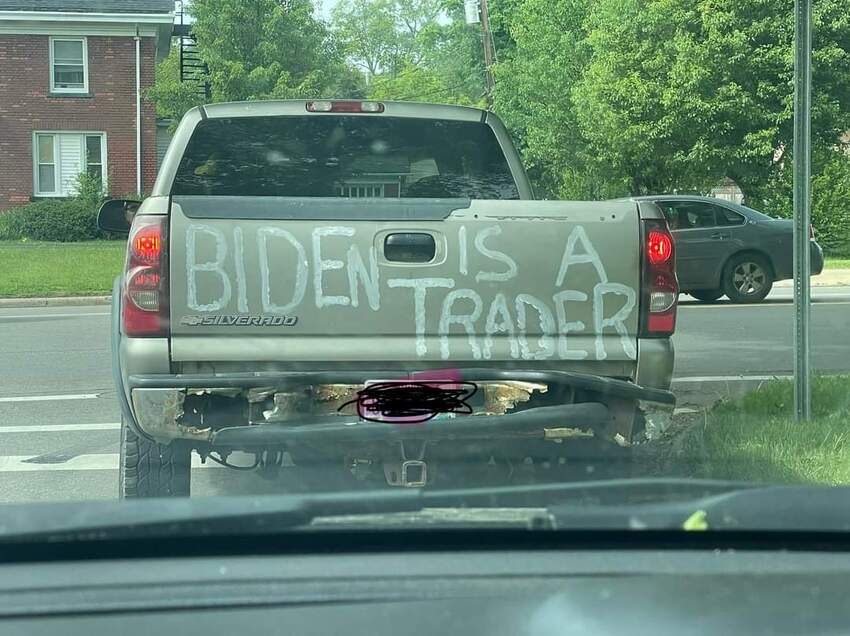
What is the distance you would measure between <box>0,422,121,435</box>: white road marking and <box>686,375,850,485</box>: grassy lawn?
3972 millimetres

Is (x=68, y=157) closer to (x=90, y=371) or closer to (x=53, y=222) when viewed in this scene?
(x=53, y=222)

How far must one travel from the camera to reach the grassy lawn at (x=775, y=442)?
5.60 metres

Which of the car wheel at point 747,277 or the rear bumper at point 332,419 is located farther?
the car wheel at point 747,277

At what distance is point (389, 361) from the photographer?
436 centimetres

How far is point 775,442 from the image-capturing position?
236 inches

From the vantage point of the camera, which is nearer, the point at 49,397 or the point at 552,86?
the point at 49,397

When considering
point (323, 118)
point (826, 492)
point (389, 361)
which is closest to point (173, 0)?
point (323, 118)

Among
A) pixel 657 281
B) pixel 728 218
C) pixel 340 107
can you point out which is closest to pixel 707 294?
pixel 728 218

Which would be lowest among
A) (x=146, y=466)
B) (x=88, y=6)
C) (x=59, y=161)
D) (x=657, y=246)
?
(x=146, y=466)

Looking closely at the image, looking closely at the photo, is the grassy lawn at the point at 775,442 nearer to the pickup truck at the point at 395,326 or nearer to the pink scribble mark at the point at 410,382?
Result: the pickup truck at the point at 395,326

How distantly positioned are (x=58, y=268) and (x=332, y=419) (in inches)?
691

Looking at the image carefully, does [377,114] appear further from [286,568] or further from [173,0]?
[173,0]

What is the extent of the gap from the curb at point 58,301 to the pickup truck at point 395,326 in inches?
505

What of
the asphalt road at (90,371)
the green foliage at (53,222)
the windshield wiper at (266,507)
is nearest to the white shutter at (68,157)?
the green foliage at (53,222)
